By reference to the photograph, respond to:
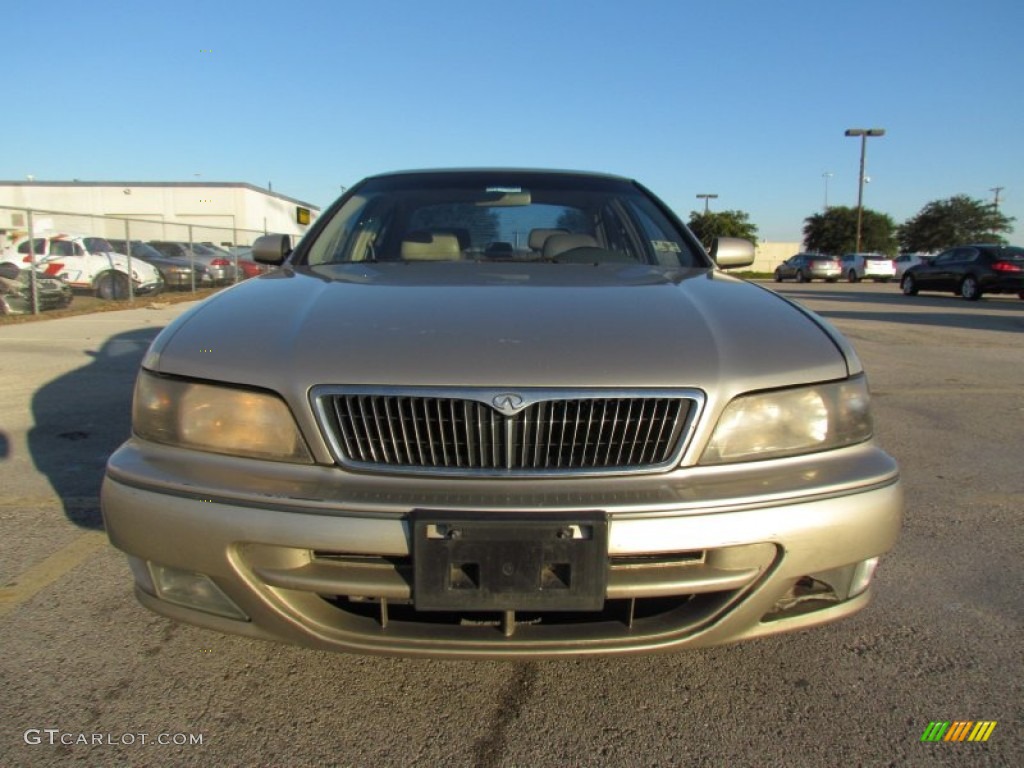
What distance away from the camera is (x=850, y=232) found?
196 ft

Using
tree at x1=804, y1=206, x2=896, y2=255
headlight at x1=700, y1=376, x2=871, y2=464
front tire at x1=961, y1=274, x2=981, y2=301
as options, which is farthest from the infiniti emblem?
tree at x1=804, y1=206, x2=896, y2=255

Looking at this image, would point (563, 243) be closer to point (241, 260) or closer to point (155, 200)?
point (241, 260)

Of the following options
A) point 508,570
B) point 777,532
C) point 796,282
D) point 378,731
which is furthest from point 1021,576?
point 796,282

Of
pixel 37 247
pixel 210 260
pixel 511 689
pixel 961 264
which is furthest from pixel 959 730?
pixel 210 260

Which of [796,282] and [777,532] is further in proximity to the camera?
[796,282]

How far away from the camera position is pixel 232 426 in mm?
1784

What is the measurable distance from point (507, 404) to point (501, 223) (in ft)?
5.62

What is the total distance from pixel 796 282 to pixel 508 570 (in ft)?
125

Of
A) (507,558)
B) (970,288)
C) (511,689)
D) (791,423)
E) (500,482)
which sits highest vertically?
(970,288)

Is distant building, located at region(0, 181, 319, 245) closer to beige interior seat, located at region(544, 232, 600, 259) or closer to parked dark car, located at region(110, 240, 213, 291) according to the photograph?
parked dark car, located at region(110, 240, 213, 291)

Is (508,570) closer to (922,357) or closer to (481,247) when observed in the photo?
(481,247)

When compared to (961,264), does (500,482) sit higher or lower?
lower

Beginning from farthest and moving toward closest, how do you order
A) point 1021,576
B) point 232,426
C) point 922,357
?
point 922,357 → point 1021,576 → point 232,426

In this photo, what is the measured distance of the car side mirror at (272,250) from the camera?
10.4 ft
